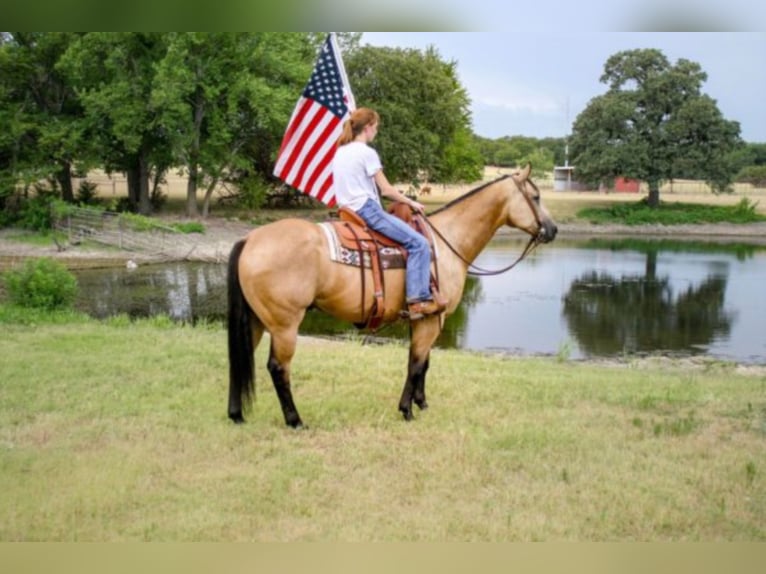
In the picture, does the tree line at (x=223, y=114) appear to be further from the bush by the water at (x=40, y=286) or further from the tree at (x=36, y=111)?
the bush by the water at (x=40, y=286)

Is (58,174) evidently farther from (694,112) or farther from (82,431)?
(694,112)

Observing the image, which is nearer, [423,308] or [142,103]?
[423,308]

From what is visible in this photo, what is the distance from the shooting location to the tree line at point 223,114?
97.1ft

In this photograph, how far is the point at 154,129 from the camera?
1267 inches

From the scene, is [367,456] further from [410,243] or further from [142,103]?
[142,103]

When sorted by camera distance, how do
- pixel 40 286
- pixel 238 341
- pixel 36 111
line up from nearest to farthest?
pixel 238 341 < pixel 40 286 < pixel 36 111

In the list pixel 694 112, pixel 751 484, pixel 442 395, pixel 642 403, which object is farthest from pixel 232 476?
pixel 694 112

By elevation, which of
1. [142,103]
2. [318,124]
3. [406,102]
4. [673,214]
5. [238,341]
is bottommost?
[238,341]

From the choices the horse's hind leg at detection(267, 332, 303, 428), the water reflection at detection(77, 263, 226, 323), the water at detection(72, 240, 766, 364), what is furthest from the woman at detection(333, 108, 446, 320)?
the water reflection at detection(77, 263, 226, 323)

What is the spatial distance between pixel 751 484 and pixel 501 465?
172 centimetres

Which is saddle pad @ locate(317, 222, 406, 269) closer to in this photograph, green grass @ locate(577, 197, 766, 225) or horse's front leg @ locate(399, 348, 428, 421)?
horse's front leg @ locate(399, 348, 428, 421)

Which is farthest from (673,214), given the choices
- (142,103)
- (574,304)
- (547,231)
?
(547,231)

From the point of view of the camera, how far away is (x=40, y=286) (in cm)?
1373

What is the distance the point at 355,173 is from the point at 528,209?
6.17 ft
